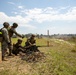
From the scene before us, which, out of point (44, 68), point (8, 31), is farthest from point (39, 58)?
point (8, 31)

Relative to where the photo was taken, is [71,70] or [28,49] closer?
[71,70]

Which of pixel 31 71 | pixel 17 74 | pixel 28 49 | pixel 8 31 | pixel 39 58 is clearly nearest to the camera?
pixel 17 74

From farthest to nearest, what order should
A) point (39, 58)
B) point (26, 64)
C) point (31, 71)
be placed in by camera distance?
point (39, 58), point (26, 64), point (31, 71)

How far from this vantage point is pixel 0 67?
→ 8141 mm

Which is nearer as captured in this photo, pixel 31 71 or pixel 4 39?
pixel 31 71

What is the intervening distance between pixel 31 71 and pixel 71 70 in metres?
1.58

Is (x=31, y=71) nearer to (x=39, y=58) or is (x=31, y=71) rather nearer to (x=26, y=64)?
(x=26, y=64)

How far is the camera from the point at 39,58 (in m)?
9.45

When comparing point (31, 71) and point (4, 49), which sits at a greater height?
point (4, 49)

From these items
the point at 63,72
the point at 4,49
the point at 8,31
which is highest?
the point at 8,31

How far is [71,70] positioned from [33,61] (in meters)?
1.90

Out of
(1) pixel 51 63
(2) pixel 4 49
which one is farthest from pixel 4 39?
(1) pixel 51 63

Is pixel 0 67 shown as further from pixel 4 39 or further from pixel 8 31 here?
pixel 8 31

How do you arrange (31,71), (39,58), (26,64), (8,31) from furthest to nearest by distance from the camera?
1. (8,31)
2. (39,58)
3. (26,64)
4. (31,71)
